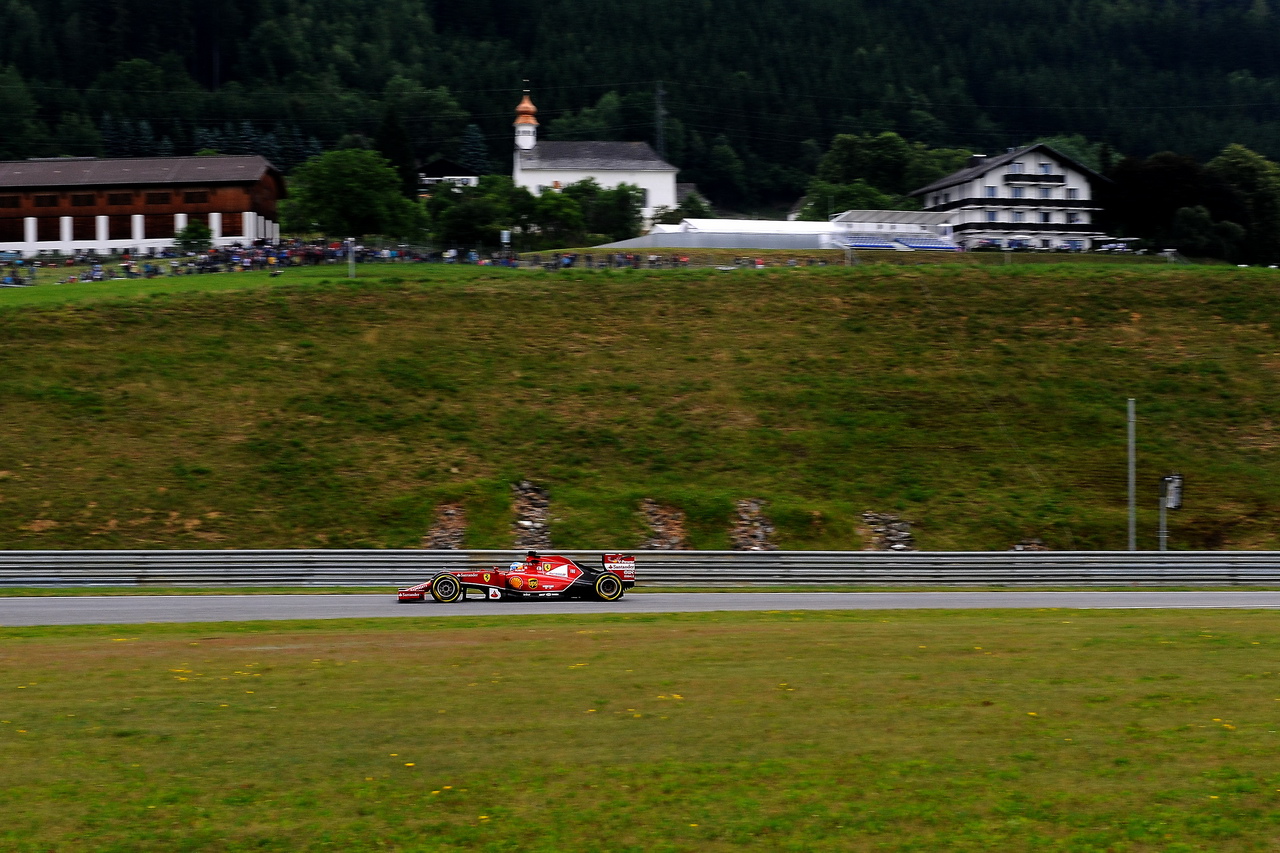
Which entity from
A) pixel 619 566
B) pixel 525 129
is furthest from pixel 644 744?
pixel 525 129

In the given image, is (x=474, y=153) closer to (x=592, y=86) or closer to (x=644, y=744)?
→ (x=592, y=86)

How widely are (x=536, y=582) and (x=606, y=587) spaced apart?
1.56 metres

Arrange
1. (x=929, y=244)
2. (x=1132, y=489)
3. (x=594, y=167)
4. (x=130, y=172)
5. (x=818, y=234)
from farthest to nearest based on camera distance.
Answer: (x=594, y=167) < (x=130, y=172) < (x=818, y=234) < (x=929, y=244) < (x=1132, y=489)

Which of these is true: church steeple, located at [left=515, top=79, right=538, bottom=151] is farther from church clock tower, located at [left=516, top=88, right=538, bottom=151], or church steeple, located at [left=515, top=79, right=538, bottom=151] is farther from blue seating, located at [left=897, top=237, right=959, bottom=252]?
blue seating, located at [left=897, top=237, right=959, bottom=252]

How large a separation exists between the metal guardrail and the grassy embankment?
14.5 ft

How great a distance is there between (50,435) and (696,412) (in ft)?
70.4

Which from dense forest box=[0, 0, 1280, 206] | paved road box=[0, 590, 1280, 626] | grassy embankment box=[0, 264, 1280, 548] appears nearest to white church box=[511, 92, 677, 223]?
dense forest box=[0, 0, 1280, 206]

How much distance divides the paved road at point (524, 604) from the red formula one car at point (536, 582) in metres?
0.36

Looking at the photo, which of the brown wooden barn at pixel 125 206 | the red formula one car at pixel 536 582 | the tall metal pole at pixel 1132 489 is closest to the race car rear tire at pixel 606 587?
the red formula one car at pixel 536 582

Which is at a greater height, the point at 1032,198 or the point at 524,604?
the point at 1032,198

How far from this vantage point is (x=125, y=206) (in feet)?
329

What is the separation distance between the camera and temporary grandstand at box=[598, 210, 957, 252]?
74.1 m

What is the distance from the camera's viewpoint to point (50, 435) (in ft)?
129

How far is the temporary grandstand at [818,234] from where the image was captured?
7412 centimetres
